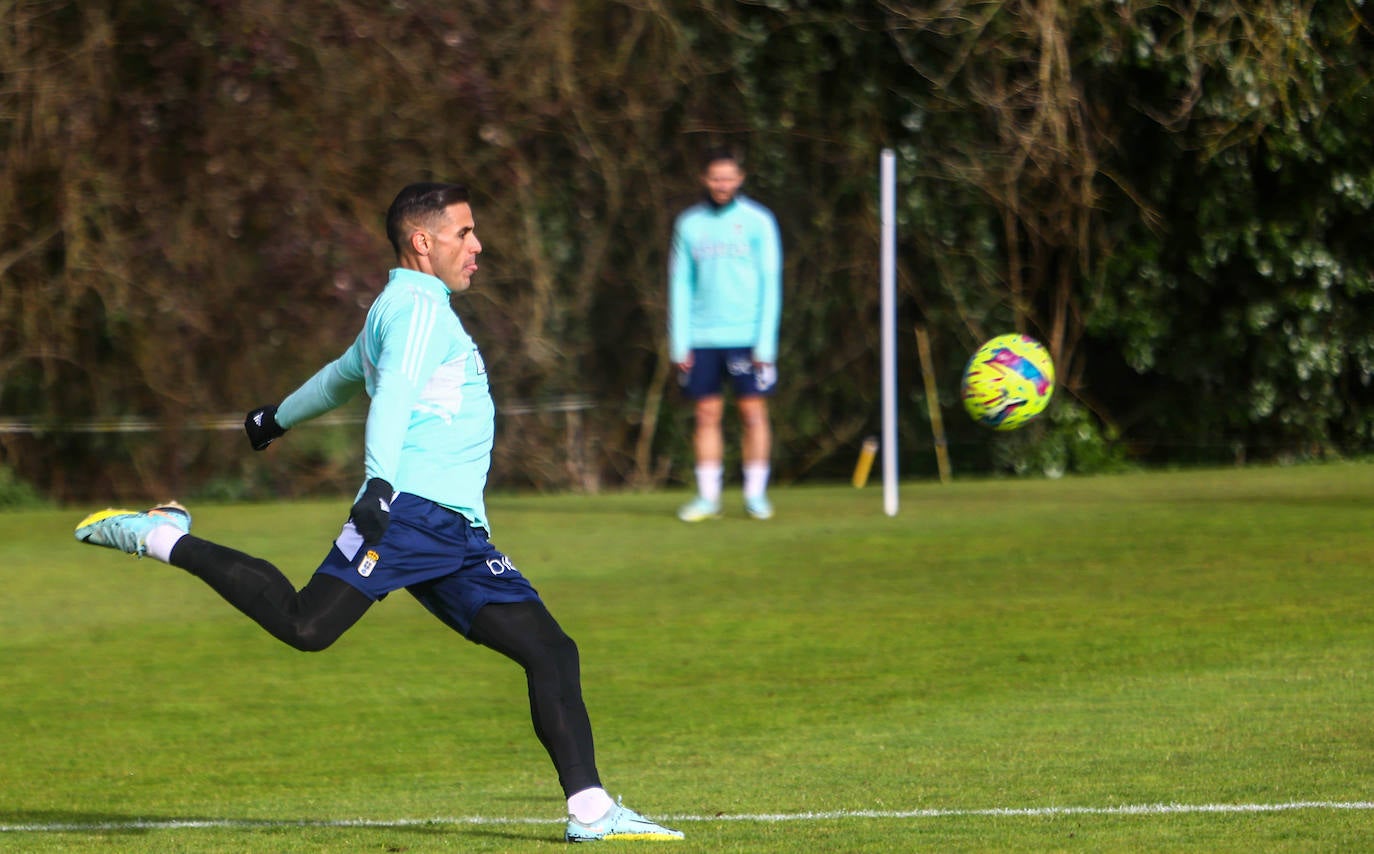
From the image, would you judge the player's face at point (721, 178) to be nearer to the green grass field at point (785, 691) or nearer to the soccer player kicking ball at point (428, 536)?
the green grass field at point (785, 691)

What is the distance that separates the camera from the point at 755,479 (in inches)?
464

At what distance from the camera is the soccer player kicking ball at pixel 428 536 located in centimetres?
504

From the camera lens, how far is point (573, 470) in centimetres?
1702

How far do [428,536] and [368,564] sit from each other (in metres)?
0.17

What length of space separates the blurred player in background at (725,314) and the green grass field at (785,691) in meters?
0.52

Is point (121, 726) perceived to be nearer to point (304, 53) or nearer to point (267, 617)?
point (267, 617)

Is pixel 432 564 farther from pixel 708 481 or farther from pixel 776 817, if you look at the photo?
pixel 708 481

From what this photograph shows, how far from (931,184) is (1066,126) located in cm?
130

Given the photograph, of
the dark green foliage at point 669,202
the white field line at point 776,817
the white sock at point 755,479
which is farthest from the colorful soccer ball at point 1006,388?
the dark green foliage at point 669,202

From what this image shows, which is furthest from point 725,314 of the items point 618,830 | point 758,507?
point 618,830

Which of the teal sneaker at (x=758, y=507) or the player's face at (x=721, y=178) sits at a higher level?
the player's face at (x=721, y=178)

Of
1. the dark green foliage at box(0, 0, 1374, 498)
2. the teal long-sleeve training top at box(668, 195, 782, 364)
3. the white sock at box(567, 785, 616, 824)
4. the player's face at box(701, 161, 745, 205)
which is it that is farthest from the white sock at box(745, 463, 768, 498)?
the white sock at box(567, 785, 616, 824)

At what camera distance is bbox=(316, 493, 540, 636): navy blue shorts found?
16.6 feet

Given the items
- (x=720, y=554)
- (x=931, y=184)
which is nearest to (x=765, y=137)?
(x=931, y=184)
